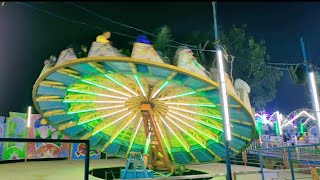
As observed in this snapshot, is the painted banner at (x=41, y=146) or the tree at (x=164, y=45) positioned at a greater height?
the tree at (x=164, y=45)

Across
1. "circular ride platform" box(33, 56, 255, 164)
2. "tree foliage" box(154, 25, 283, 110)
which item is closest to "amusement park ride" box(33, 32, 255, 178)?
"circular ride platform" box(33, 56, 255, 164)

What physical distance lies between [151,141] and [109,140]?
242 centimetres

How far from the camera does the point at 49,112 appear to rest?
11633 millimetres

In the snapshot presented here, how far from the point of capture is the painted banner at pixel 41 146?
63.2ft

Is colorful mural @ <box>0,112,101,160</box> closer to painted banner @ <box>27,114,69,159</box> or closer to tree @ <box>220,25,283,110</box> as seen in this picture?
painted banner @ <box>27,114,69,159</box>

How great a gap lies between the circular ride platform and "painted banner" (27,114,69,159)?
8221 millimetres

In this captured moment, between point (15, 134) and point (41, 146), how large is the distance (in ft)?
7.23

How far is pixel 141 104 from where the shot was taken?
11.7m

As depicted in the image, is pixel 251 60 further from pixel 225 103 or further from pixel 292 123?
pixel 225 103

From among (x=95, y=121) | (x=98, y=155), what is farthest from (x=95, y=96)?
(x=98, y=155)

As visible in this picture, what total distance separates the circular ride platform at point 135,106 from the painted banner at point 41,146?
324 inches

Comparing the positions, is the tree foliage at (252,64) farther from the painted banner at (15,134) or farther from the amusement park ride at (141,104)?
the painted banner at (15,134)

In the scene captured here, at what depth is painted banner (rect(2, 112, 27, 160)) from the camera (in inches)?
698

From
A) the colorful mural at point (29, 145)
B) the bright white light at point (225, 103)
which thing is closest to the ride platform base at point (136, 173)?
the bright white light at point (225, 103)
